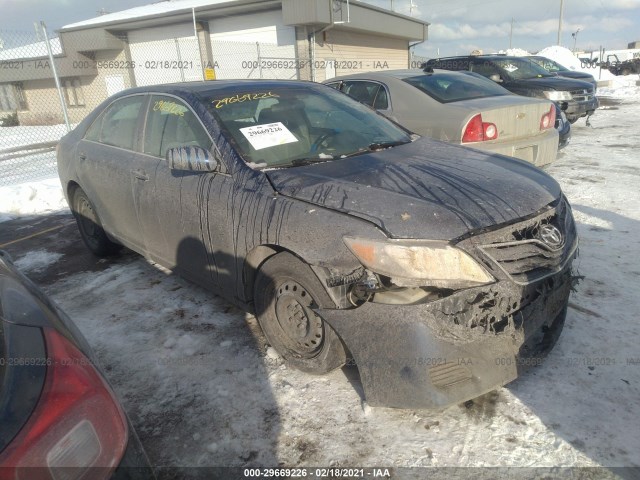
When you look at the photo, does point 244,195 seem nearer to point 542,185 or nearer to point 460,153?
point 460,153

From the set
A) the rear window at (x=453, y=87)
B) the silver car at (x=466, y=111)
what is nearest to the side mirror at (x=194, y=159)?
the silver car at (x=466, y=111)

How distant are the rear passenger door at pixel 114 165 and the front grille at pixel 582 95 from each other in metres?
9.60

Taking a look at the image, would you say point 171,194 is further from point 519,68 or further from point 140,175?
point 519,68

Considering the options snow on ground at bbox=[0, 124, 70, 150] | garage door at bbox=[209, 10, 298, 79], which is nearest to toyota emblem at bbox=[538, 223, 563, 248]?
snow on ground at bbox=[0, 124, 70, 150]

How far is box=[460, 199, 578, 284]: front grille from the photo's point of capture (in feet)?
7.09

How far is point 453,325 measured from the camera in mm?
2088

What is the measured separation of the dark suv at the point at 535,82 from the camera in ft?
32.7

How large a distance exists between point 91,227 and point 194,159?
95.7 inches

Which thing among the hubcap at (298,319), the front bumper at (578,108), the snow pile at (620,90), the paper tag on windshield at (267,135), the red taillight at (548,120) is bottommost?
the snow pile at (620,90)

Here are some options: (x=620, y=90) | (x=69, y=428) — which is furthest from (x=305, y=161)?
(x=620, y=90)

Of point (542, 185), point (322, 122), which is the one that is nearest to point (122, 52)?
point (322, 122)

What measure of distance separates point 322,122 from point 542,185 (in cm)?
156

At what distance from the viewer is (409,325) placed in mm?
2064

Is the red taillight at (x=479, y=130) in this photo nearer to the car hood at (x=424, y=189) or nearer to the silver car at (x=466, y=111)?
the silver car at (x=466, y=111)
